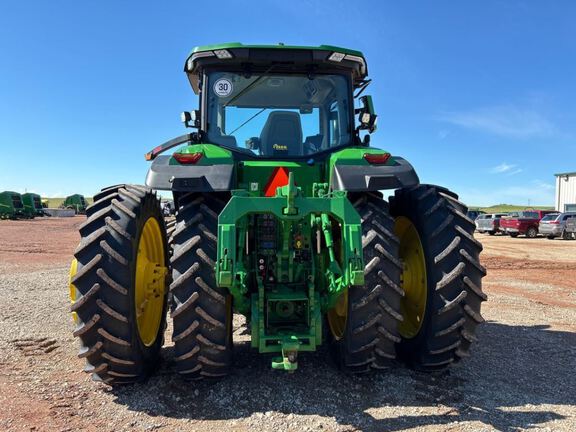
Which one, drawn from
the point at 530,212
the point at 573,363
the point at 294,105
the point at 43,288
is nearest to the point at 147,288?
the point at 294,105

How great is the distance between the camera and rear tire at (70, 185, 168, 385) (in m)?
3.11

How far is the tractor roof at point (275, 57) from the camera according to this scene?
391 cm

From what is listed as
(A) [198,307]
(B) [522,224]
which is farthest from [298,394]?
(B) [522,224]

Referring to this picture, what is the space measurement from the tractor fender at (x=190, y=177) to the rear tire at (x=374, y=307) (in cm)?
111

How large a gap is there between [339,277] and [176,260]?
44.8 inches

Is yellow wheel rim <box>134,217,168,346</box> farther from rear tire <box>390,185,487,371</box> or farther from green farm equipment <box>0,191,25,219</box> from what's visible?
green farm equipment <box>0,191,25,219</box>

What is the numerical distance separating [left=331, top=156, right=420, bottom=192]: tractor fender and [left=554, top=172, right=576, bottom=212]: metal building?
42050 millimetres

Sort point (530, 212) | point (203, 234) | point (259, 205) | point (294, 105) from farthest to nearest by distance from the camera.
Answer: point (530, 212), point (294, 105), point (203, 234), point (259, 205)

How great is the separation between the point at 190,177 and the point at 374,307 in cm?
163

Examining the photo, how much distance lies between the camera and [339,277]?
321 centimetres

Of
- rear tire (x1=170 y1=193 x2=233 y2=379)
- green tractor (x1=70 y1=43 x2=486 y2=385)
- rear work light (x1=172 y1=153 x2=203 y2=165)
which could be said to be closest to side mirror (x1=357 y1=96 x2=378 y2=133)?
green tractor (x1=70 y1=43 x2=486 y2=385)

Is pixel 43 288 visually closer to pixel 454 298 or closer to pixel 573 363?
pixel 454 298

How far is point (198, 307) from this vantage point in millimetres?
3172

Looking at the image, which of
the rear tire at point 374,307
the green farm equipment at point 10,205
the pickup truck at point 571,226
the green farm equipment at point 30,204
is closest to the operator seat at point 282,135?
the rear tire at point 374,307
